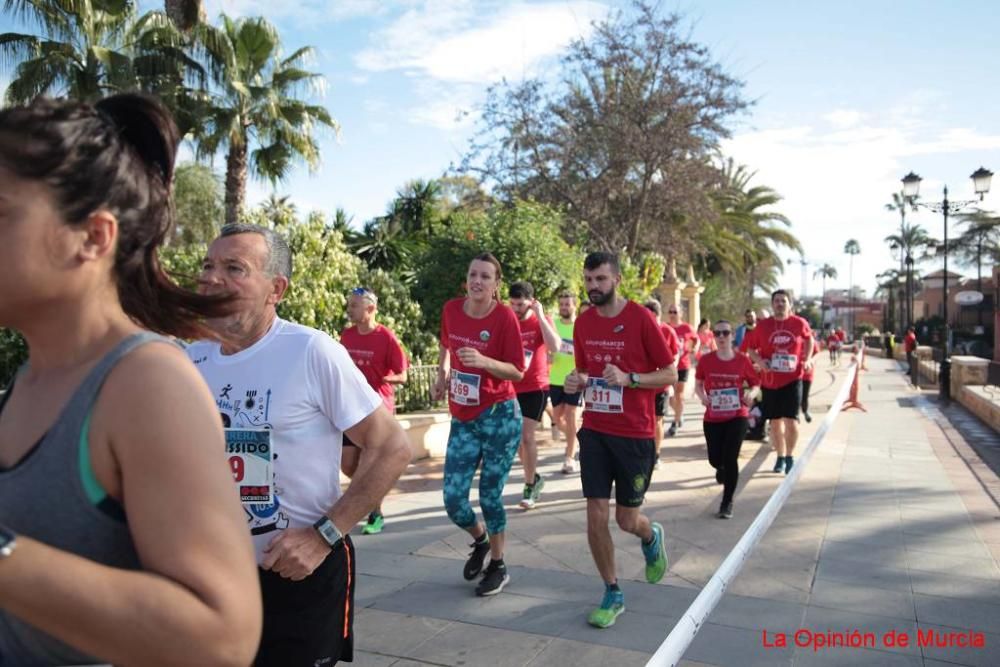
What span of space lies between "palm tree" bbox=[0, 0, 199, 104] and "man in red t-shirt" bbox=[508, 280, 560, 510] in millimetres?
10265

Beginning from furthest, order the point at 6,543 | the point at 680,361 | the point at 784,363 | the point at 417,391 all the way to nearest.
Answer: the point at 680,361 → the point at 417,391 → the point at 784,363 → the point at 6,543

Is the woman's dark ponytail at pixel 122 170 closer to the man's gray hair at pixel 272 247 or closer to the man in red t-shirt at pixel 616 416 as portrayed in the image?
the man's gray hair at pixel 272 247

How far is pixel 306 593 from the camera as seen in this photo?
2221mm

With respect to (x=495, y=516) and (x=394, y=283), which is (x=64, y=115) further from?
(x=394, y=283)

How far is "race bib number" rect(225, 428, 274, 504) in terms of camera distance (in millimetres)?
2248

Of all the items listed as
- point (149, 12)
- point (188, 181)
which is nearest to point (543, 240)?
point (149, 12)

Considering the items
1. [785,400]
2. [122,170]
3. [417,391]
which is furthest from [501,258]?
[122,170]

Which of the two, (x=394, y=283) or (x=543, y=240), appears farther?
(x=543, y=240)

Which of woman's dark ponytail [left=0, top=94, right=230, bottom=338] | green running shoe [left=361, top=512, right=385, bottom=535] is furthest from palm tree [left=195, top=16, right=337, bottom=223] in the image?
woman's dark ponytail [left=0, top=94, right=230, bottom=338]

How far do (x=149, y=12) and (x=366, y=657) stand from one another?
15.6m

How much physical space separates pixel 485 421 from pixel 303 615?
297 centimetres

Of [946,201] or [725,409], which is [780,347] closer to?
[725,409]

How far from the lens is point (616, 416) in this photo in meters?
4.66

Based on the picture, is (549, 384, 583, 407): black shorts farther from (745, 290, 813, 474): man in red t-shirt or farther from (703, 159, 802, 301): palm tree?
(703, 159, 802, 301): palm tree
